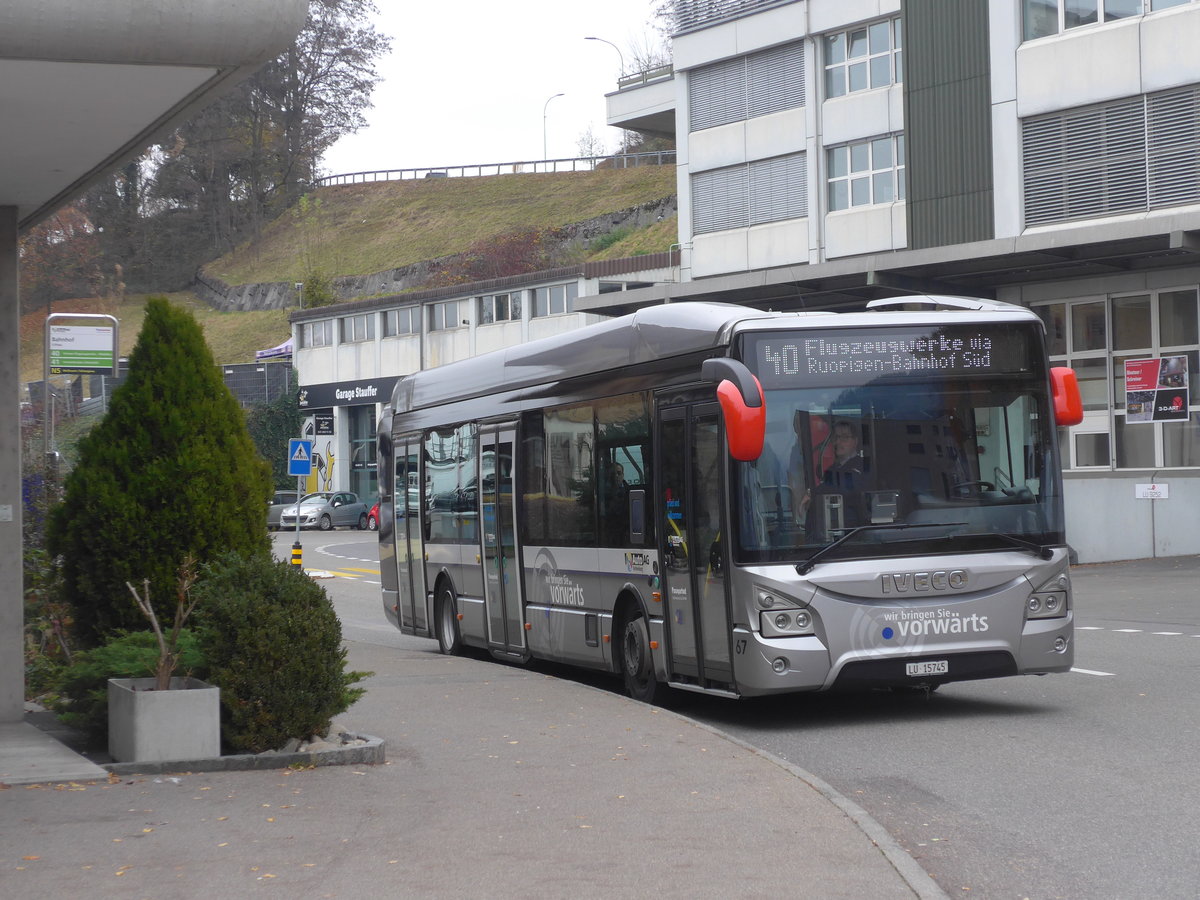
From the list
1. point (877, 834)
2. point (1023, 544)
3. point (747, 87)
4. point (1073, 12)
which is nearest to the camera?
point (877, 834)

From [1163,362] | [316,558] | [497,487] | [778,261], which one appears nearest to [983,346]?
[497,487]

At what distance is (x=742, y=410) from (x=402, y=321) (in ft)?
191

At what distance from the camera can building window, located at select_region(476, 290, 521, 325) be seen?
61.2m

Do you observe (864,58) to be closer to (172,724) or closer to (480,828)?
(172,724)

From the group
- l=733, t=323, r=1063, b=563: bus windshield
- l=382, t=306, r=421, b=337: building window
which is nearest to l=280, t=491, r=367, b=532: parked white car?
l=382, t=306, r=421, b=337: building window

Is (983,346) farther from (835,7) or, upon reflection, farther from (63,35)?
(835,7)

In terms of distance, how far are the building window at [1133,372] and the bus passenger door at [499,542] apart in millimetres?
17567

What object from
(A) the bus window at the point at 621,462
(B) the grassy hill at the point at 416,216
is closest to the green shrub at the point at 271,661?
(A) the bus window at the point at 621,462

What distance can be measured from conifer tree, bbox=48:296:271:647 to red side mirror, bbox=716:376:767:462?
3544 millimetres

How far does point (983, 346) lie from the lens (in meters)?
11.3

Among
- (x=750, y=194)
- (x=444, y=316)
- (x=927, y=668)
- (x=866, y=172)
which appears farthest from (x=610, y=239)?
(x=927, y=668)

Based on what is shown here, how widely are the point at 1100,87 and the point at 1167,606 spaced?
13251 millimetres

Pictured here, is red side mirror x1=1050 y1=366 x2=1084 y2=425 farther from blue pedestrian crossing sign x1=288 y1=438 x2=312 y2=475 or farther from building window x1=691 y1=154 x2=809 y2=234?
building window x1=691 y1=154 x2=809 y2=234

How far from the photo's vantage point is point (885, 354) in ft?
36.3
